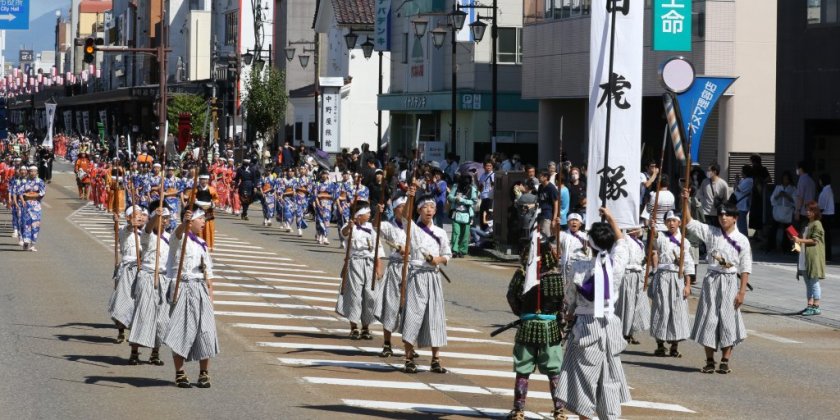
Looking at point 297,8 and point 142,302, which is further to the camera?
point 297,8

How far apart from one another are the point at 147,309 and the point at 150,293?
25cm

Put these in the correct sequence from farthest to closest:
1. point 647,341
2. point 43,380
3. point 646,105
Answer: point 646,105 → point 647,341 → point 43,380

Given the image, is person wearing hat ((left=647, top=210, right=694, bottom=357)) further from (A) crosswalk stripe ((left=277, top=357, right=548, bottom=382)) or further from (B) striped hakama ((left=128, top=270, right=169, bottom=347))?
(B) striped hakama ((left=128, top=270, right=169, bottom=347))

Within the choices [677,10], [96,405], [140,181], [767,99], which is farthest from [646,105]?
[96,405]

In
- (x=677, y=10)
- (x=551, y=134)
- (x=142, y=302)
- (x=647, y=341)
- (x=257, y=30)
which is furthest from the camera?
(x=257, y=30)

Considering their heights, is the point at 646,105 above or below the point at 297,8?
below

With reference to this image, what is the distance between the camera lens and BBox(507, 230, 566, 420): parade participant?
11711mm

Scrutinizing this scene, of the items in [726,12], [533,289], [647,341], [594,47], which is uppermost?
[726,12]

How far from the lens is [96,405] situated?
1248 centimetres

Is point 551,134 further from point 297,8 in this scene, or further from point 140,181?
point 297,8

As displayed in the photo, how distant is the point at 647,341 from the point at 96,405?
799cm

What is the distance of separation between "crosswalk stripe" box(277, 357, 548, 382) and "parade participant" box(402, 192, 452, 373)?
8.8 inches

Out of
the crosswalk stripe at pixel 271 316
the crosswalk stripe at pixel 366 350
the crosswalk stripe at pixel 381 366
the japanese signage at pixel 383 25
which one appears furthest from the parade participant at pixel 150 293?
the japanese signage at pixel 383 25

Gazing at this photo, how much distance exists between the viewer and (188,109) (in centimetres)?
7769
